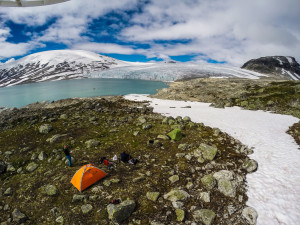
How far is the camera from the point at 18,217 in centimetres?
792

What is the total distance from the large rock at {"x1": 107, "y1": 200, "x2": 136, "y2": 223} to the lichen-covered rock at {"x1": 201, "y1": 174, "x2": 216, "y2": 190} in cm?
435

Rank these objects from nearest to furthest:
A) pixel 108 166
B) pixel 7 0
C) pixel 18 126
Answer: pixel 7 0, pixel 108 166, pixel 18 126

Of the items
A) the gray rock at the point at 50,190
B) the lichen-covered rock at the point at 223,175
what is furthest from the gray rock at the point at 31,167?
the lichen-covered rock at the point at 223,175

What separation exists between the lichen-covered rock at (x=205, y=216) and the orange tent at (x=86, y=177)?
233 inches

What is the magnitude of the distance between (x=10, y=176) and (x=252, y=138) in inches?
793

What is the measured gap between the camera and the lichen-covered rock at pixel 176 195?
858 cm

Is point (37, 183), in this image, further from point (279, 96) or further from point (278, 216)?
point (279, 96)

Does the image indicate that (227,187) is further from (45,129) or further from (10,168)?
(45,129)

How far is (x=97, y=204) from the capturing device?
837 centimetres

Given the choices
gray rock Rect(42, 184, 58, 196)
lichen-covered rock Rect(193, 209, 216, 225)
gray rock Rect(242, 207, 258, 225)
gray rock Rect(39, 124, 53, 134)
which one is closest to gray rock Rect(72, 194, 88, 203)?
gray rock Rect(42, 184, 58, 196)

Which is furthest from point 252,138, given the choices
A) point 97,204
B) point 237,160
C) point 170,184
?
point 97,204

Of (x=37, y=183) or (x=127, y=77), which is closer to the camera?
(x=37, y=183)

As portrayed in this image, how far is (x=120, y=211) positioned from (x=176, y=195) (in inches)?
119

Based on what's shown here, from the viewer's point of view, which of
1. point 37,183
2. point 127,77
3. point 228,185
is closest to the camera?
point 228,185
